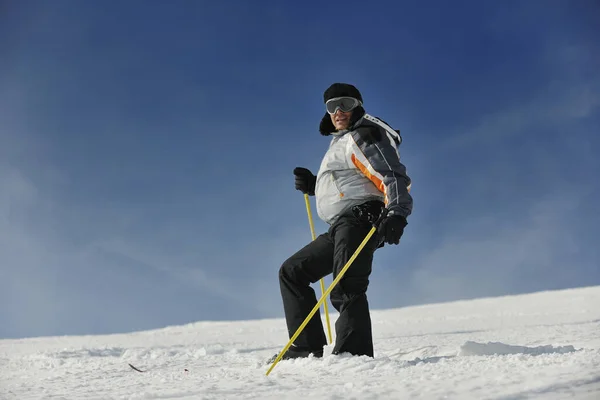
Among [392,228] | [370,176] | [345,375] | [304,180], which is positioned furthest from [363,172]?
[345,375]

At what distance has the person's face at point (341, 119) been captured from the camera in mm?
3912

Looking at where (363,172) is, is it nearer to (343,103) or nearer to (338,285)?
(343,103)

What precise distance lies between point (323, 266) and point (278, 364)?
0.79m

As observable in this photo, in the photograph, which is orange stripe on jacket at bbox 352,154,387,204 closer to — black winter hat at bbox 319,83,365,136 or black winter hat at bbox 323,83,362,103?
black winter hat at bbox 319,83,365,136

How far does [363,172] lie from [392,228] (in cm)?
50

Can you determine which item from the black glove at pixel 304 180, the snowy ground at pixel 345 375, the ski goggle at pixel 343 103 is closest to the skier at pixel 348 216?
the ski goggle at pixel 343 103

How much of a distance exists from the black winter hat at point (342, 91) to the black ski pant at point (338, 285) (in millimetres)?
925

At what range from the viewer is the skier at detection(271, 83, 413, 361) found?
3.47 meters

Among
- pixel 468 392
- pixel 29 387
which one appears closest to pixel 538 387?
pixel 468 392

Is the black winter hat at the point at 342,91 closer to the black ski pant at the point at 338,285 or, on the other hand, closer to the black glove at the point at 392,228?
the black ski pant at the point at 338,285

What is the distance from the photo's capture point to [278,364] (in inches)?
137

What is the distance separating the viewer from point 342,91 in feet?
12.8

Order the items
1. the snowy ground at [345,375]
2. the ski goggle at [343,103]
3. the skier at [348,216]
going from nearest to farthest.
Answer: the snowy ground at [345,375], the skier at [348,216], the ski goggle at [343,103]

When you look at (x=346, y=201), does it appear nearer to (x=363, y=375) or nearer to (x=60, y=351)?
(x=363, y=375)
